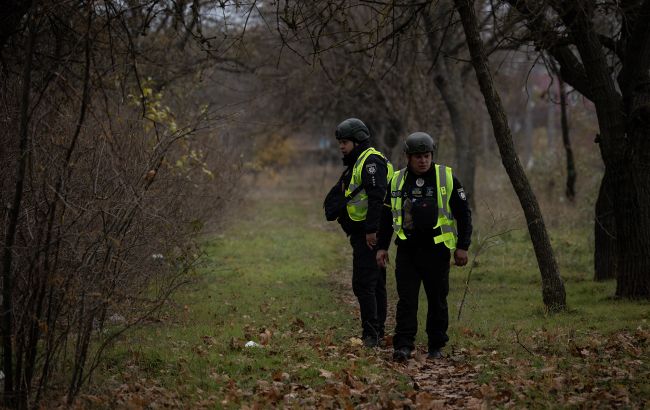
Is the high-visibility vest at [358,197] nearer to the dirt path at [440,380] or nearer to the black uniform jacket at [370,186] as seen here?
the black uniform jacket at [370,186]

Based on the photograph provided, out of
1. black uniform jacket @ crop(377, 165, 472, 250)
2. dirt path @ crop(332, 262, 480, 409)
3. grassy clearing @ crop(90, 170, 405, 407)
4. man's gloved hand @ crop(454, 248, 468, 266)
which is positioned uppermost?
black uniform jacket @ crop(377, 165, 472, 250)

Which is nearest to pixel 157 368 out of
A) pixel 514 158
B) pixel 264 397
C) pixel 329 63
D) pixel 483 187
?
pixel 264 397

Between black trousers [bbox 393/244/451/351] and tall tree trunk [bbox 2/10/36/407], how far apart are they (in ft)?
11.3

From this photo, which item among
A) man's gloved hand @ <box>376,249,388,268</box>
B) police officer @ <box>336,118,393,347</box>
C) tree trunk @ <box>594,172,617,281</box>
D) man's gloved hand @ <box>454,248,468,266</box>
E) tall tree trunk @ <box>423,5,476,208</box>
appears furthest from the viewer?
tall tree trunk @ <box>423,5,476,208</box>

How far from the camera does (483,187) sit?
2981 cm

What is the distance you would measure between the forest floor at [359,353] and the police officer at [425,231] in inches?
14.6

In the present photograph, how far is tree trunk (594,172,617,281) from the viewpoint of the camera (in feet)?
38.2

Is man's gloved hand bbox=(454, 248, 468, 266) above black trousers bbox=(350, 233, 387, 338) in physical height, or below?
above

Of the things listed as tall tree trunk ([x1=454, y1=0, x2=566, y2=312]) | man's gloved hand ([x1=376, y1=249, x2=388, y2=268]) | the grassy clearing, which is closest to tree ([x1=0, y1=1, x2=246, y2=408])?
the grassy clearing

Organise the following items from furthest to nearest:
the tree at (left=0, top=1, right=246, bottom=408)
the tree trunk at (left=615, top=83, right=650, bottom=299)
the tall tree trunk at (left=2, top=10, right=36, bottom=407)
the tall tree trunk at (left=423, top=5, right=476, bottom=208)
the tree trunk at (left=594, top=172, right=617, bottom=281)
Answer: the tall tree trunk at (left=423, top=5, right=476, bottom=208)
the tree trunk at (left=594, top=172, right=617, bottom=281)
the tree trunk at (left=615, top=83, right=650, bottom=299)
the tree at (left=0, top=1, right=246, bottom=408)
the tall tree trunk at (left=2, top=10, right=36, bottom=407)

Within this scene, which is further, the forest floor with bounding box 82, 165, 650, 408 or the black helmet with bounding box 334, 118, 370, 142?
the black helmet with bounding box 334, 118, 370, 142

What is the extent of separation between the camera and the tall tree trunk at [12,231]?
18.0 feet

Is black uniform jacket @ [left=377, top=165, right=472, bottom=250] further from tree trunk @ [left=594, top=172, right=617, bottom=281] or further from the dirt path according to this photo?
tree trunk @ [left=594, top=172, right=617, bottom=281]

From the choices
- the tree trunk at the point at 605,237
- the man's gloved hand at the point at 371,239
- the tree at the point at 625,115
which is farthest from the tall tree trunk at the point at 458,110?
the man's gloved hand at the point at 371,239
